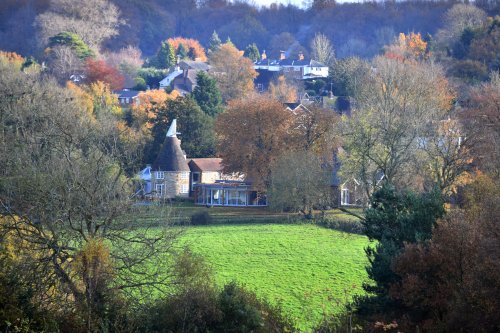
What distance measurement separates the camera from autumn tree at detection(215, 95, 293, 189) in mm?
41750

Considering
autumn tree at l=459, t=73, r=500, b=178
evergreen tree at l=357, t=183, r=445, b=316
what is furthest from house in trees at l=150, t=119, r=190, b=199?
evergreen tree at l=357, t=183, r=445, b=316

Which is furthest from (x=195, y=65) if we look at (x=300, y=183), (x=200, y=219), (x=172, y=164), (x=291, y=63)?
(x=300, y=183)

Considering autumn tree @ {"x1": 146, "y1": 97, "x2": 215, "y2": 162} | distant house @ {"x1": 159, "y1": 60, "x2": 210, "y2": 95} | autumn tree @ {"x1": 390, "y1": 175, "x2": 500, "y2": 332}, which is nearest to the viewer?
autumn tree @ {"x1": 390, "y1": 175, "x2": 500, "y2": 332}

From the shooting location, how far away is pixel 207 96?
178 feet

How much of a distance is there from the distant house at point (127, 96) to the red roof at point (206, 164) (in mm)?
17118

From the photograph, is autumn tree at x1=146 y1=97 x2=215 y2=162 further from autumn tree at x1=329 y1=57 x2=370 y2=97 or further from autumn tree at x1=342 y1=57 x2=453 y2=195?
autumn tree at x1=329 y1=57 x2=370 y2=97

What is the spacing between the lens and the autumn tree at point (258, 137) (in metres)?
41.8

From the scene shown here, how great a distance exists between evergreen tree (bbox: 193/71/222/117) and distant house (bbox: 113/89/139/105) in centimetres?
1069

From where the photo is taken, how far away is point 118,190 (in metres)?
18.1

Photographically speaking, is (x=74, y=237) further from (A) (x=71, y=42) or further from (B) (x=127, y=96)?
(A) (x=71, y=42)

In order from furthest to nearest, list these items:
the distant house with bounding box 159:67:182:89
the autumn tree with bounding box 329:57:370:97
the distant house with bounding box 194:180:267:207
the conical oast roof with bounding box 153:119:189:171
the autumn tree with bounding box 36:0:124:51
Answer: the autumn tree with bounding box 36:0:124:51
the distant house with bounding box 159:67:182:89
the autumn tree with bounding box 329:57:370:97
the conical oast roof with bounding box 153:119:189:171
the distant house with bounding box 194:180:267:207

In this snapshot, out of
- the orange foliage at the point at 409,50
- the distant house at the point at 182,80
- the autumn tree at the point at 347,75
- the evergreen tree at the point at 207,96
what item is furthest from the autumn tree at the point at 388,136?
the distant house at the point at 182,80

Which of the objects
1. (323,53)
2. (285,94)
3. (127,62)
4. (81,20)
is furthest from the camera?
(81,20)

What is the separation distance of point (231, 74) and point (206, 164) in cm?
2390
